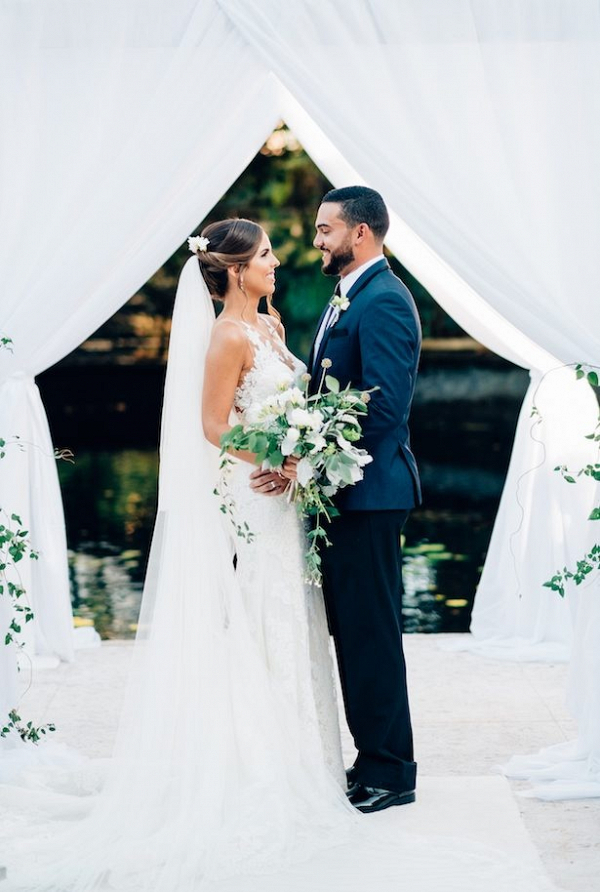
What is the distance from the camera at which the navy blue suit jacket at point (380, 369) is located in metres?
3.45

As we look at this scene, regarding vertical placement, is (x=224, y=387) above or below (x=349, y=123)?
below

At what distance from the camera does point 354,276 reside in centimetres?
362

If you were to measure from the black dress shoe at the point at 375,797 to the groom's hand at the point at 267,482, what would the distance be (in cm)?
92

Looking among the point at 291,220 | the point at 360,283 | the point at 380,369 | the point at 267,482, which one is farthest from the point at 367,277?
the point at 291,220

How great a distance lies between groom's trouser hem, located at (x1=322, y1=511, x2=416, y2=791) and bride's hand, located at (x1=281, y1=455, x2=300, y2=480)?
8.2 inches

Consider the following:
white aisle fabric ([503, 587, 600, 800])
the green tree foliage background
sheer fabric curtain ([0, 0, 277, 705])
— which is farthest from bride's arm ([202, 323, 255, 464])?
the green tree foliage background

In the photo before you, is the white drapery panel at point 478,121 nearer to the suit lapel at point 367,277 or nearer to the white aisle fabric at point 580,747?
the suit lapel at point 367,277

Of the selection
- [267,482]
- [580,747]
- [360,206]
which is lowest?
[580,747]

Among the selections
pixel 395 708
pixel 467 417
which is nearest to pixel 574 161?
pixel 395 708

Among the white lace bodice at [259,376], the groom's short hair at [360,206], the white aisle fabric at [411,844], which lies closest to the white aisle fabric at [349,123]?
the groom's short hair at [360,206]

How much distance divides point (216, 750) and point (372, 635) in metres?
0.57

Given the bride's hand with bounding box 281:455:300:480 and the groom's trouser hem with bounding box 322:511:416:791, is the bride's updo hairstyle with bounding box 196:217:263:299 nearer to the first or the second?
the bride's hand with bounding box 281:455:300:480

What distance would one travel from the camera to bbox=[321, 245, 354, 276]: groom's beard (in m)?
3.62

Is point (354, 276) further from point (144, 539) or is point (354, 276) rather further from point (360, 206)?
point (144, 539)
